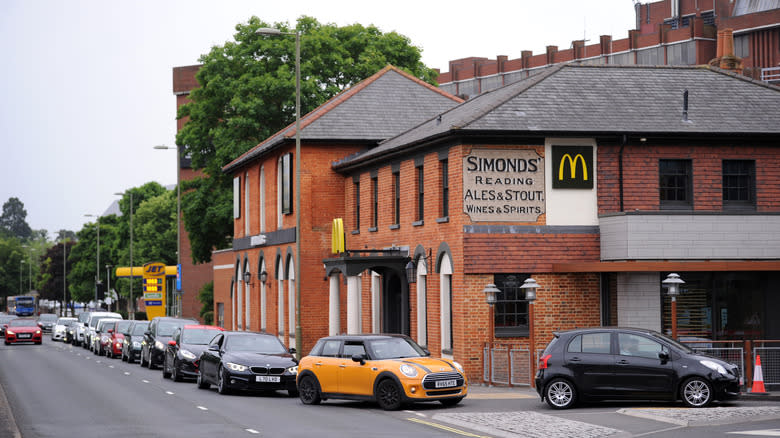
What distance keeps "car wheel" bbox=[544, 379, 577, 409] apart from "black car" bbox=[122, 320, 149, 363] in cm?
2375

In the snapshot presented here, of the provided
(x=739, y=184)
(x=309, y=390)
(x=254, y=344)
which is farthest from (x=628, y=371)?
(x=739, y=184)

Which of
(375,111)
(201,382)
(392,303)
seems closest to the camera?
(201,382)

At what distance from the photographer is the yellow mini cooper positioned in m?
21.0

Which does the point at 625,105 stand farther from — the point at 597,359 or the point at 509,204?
the point at 597,359

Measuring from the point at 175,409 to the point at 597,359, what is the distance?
26.9 ft

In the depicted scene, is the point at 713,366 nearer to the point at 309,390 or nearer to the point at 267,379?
the point at 309,390

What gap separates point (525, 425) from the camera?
58.8 feet

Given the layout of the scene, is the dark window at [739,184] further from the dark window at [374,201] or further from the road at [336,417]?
the dark window at [374,201]

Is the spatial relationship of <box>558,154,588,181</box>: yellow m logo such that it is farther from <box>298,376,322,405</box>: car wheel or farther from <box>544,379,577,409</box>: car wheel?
<box>298,376,322,405</box>: car wheel

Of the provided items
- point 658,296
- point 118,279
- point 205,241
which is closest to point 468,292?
point 658,296

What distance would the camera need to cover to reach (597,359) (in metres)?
20.6

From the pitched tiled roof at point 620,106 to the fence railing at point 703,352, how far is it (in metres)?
5.56

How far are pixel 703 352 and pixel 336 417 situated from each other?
7351 mm

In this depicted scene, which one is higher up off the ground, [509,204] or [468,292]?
[509,204]
